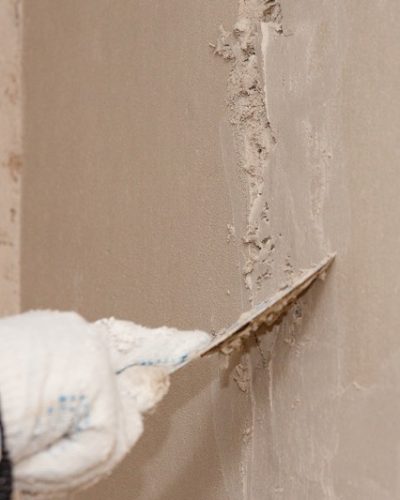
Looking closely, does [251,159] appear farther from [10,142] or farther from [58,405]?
[10,142]

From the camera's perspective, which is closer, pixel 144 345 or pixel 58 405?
pixel 58 405

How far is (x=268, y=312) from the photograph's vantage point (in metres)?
0.83

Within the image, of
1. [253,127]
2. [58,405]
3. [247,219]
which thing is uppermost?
[253,127]

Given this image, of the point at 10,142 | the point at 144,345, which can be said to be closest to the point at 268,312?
the point at 144,345

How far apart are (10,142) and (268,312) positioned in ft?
3.08

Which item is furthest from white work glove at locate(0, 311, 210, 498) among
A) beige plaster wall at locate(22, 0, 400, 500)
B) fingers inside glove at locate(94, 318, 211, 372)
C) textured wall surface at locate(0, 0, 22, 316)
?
textured wall surface at locate(0, 0, 22, 316)

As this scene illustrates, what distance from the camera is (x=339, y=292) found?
31.3 inches

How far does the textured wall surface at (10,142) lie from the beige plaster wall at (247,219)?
0.73 ft

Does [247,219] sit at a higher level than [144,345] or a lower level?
higher

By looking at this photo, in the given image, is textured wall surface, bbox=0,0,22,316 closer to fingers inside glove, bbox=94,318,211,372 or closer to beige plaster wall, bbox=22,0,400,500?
beige plaster wall, bbox=22,0,400,500

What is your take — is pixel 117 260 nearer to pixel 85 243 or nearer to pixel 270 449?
pixel 85 243

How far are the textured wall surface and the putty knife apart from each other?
2.67 ft

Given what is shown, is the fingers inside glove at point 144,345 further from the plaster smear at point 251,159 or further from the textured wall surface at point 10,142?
the textured wall surface at point 10,142

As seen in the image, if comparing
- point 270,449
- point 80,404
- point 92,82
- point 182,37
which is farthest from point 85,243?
point 80,404
